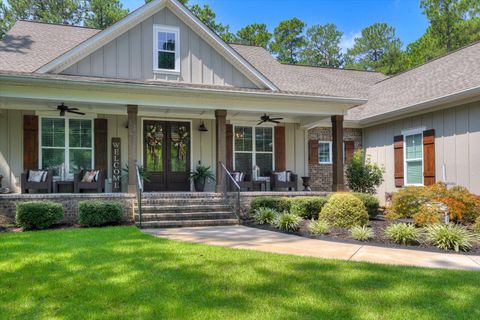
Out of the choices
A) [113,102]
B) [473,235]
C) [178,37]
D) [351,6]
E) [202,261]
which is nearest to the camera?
[202,261]

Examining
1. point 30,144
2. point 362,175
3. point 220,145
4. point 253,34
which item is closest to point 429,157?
point 362,175

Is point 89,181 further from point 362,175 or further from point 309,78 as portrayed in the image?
point 309,78

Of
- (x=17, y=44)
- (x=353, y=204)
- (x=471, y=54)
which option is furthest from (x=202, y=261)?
(x=471, y=54)

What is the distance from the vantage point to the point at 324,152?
15398mm

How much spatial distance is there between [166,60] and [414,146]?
814 centimetres

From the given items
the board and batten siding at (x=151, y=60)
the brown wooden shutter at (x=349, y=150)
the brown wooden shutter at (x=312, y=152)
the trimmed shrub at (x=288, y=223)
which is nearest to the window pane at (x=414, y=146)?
the brown wooden shutter at (x=349, y=150)

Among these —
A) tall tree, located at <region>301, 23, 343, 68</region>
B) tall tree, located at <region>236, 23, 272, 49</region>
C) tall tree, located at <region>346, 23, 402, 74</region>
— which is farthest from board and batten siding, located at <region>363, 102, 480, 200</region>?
tall tree, located at <region>301, 23, 343, 68</region>

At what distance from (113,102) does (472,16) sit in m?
24.7

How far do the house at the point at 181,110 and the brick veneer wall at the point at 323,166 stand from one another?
0.29 meters

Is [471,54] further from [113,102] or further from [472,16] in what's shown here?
[472,16]

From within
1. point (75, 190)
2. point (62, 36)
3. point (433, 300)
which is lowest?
point (433, 300)

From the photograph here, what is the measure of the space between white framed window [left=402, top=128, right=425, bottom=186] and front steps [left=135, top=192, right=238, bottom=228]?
6.40 m

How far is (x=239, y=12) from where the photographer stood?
30.4 metres

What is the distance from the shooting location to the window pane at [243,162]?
1343cm
